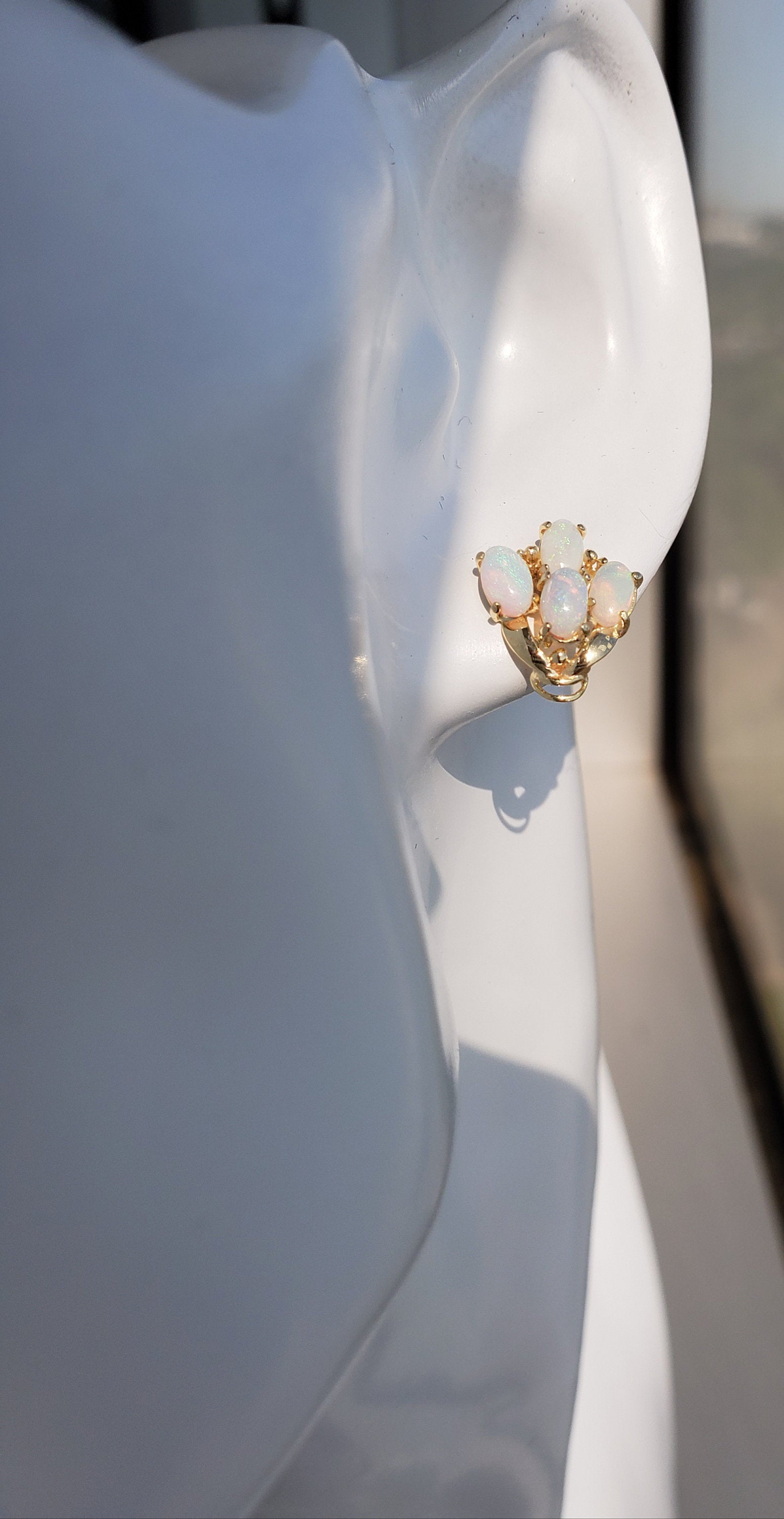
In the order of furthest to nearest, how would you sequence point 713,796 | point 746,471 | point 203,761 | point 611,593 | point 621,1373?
point 713,796 < point 746,471 < point 621,1373 < point 611,593 < point 203,761

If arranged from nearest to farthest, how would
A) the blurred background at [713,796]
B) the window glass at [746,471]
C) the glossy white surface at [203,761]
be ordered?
the glossy white surface at [203,761], the blurred background at [713,796], the window glass at [746,471]

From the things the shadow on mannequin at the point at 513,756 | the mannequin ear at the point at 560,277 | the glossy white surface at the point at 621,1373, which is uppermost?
the mannequin ear at the point at 560,277

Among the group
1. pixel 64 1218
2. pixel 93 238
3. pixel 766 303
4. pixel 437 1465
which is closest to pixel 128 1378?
pixel 64 1218

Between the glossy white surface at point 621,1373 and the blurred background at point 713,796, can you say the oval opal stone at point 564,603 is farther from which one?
the blurred background at point 713,796

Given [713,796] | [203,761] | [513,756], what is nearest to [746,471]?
[713,796]

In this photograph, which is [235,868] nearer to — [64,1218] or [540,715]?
[64,1218]

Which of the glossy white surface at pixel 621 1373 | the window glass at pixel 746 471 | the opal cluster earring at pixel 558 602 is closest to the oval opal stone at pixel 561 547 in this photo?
the opal cluster earring at pixel 558 602

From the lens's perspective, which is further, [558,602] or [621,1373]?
[621,1373]

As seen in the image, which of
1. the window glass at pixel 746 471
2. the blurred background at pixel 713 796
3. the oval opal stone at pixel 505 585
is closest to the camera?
the oval opal stone at pixel 505 585

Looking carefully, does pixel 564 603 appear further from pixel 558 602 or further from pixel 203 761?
pixel 203 761
